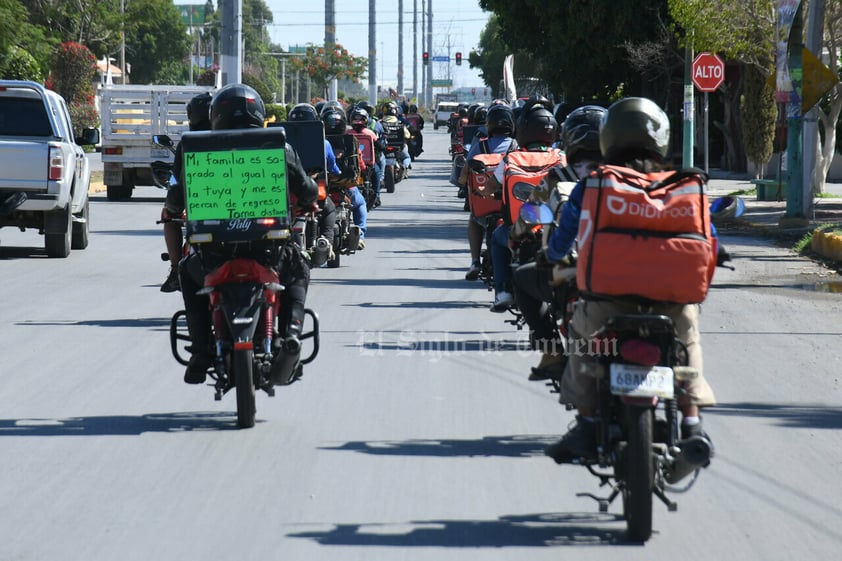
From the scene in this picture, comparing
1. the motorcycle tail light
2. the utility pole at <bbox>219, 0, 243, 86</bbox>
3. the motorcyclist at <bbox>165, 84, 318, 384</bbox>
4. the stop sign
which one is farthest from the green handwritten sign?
the utility pole at <bbox>219, 0, 243, 86</bbox>

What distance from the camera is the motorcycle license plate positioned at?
18.6 ft

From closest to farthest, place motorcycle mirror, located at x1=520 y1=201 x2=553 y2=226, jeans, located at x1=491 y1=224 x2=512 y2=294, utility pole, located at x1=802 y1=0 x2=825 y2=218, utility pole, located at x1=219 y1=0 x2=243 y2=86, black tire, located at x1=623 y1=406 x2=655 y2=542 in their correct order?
black tire, located at x1=623 y1=406 x2=655 y2=542, motorcycle mirror, located at x1=520 y1=201 x2=553 y2=226, jeans, located at x1=491 y1=224 x2=512 y2=294, utility pole, located at x1=802 y1=0 x2=825 y2=218, utility pole, located at x1=219 y1=0 x2=243 y2=86

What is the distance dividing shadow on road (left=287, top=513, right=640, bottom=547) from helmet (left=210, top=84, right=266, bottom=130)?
321 centimetres

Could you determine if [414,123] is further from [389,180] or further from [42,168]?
[42,168]

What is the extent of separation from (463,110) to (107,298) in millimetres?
26716

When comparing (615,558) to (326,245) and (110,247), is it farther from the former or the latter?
(110,247)

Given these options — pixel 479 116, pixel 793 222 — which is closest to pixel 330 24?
pixel 479 116

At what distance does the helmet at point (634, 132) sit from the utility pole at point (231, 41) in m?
27.4

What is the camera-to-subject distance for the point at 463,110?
40.4 metres

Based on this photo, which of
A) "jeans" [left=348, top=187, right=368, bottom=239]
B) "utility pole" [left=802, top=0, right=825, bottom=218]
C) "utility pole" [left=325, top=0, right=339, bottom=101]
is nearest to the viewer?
"jeans" [left=348, top=187, right=368, bottom=239]

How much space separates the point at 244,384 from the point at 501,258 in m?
3.23

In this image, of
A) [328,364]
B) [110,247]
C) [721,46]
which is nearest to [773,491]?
[328,364]

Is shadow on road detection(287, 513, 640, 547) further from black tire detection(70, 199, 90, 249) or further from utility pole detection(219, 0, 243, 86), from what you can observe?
utility pole detection(219, 0, 243, 86)

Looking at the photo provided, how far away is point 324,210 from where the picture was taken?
16219 millimetres
